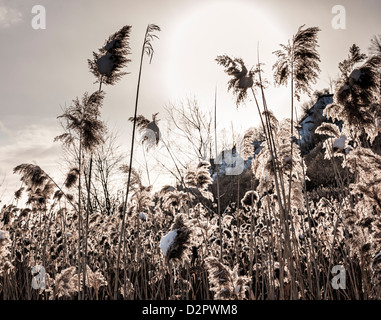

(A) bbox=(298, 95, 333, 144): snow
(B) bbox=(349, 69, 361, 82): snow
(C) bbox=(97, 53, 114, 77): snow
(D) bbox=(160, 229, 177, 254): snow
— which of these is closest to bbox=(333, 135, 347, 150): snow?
(B) bbox=(349, 69, 361, 82): snow

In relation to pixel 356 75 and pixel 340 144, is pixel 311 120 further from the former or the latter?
pixel 356 75

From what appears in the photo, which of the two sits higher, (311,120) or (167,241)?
(311,120)

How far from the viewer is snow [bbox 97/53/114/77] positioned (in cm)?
285

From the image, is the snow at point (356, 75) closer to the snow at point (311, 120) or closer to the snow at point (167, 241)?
the snow at point (167, 241)

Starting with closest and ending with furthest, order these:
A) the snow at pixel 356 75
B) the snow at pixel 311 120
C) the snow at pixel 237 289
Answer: the snow at pixel 237 289 → the snow at pixel 356 75 → the snow at pixel 311 120

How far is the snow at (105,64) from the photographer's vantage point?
9.35 ft

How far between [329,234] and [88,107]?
408 centimetres

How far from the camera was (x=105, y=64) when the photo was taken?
286 cm

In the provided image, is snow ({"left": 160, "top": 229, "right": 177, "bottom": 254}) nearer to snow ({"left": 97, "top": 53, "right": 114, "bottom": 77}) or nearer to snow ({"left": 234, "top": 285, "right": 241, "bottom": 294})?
snow ({"left": 234, "top": 285, "right": 241, "bottom": 294})

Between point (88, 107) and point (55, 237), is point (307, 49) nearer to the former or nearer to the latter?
point (88, 107)

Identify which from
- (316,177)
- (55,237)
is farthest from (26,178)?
(316,177)

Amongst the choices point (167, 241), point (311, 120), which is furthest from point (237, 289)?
point (311, 120)

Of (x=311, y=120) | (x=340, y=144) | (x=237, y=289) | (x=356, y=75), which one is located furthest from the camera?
(x=311, y=120)

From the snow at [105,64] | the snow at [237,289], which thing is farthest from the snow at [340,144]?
the snow at [105,64]
